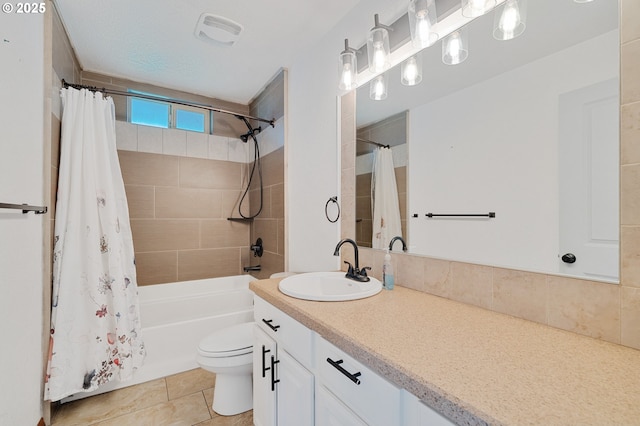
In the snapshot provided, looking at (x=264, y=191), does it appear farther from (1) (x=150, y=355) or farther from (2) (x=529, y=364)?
(2) (x=529, y=364)

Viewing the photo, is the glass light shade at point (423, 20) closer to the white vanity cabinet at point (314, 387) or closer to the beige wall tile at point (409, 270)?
the beige wall tile at point (409, 270)

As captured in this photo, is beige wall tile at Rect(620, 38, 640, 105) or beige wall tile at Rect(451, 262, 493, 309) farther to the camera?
beige wall tile at Rect(451, 262, 493, 309)

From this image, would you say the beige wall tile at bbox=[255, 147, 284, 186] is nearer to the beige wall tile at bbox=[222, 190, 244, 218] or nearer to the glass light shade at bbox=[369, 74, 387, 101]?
the beige wall tile at bbox=[222, 190, 244, 218]

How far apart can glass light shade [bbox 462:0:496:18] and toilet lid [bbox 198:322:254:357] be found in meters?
2.02

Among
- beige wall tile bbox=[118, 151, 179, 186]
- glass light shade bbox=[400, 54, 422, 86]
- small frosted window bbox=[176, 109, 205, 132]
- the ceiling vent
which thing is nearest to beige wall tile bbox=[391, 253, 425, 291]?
glass light shade bbox=[400, 54, 422, 86]

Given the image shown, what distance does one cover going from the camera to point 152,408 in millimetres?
1863

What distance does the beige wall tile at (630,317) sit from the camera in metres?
0.75

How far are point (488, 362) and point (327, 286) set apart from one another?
0.93 metres

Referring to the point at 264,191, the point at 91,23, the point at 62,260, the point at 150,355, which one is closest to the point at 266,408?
the point at 150,355

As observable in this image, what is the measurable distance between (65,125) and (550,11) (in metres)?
2.63

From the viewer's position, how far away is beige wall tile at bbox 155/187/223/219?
9.20ft

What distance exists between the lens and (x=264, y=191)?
→ 2.86 meters

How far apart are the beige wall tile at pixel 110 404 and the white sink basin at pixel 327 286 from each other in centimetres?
140

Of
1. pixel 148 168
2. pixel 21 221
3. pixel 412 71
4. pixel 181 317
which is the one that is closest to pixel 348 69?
pixel 412 71
